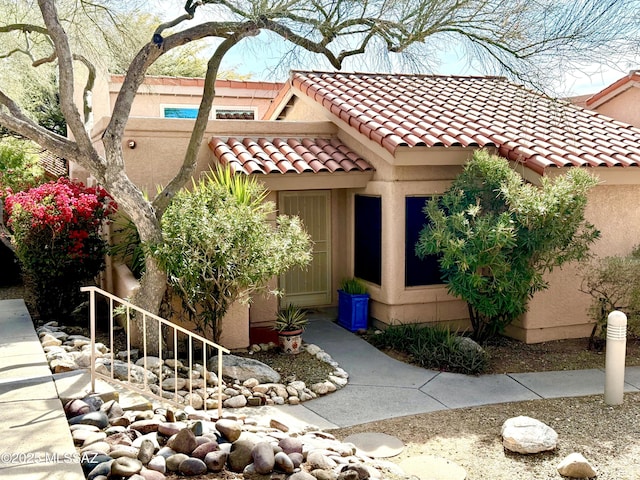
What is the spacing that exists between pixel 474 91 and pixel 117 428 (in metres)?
11.0

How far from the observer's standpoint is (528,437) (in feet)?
22.1

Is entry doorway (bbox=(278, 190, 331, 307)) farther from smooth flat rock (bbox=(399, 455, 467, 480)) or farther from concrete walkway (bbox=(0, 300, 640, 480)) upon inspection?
smooth flat rock (bbox=(399, 455, 467, 480))

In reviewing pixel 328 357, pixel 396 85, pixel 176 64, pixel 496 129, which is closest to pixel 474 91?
pixel 396 85

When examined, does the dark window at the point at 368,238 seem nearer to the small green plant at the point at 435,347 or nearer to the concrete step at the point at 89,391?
the small green plant at the point at 435,347

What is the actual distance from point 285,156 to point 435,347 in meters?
3.96

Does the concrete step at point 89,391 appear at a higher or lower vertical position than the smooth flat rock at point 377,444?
higher

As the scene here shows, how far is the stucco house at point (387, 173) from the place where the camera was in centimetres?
1064

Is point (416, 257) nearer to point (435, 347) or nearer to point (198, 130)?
point (435, 347)

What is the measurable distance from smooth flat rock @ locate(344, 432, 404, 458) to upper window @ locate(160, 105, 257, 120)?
13.6 m

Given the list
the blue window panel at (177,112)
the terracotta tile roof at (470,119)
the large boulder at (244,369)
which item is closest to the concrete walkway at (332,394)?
the large boulder at (244,369)

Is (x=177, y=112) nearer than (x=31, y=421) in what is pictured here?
No

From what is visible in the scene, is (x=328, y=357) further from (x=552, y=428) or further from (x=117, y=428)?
(x=117, y=428)

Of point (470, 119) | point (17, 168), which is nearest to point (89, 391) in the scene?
point (470, 119)

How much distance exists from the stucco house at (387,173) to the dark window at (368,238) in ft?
0.06
